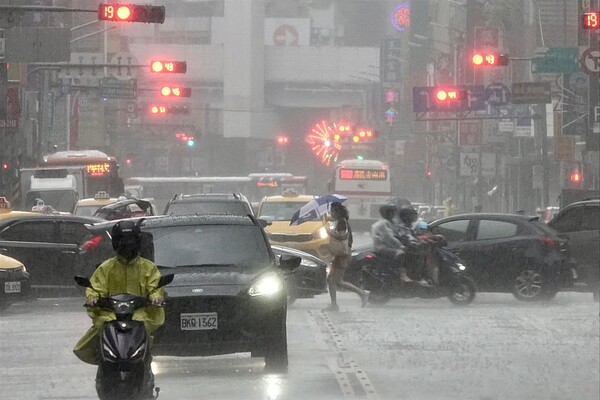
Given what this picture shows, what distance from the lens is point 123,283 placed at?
10.8m

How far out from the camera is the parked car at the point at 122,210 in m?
30.8

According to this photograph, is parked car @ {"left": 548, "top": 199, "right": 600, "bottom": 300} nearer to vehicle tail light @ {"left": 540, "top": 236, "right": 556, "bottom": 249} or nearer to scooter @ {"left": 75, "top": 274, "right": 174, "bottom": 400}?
vehicle tail light @ {"left": 540, "top": 236, "right": 556, "bottom": 249}

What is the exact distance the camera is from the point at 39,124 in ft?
200

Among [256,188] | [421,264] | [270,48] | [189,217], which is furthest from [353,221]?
[270,48]

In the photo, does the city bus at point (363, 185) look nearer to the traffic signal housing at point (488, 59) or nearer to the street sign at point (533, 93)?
the street sign at point (533, 93)

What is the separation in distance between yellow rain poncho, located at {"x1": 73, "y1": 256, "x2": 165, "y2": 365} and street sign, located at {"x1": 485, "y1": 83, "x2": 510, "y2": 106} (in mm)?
51535

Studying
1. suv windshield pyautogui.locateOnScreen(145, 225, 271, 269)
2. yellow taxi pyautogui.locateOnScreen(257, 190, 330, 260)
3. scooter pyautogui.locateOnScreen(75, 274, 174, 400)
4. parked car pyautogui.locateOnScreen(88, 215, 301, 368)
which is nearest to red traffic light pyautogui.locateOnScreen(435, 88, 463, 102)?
yellow taxi pyautogui.locateOnScreen(257, 190, 330, 260)

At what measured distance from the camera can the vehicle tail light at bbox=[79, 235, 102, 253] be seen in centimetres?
2453

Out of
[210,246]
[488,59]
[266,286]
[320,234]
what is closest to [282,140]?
[488,59]

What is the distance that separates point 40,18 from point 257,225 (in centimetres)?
5803

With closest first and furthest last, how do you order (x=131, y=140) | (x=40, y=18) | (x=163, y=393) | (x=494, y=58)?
(x=163, y=393)
(x=494, y=58)
(x=40, y=18)
(x=131, y=140)

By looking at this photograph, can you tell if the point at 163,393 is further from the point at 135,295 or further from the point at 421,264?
the point at 421,264

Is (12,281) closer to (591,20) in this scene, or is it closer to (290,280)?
(290,280)

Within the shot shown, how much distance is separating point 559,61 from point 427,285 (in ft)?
76.9
